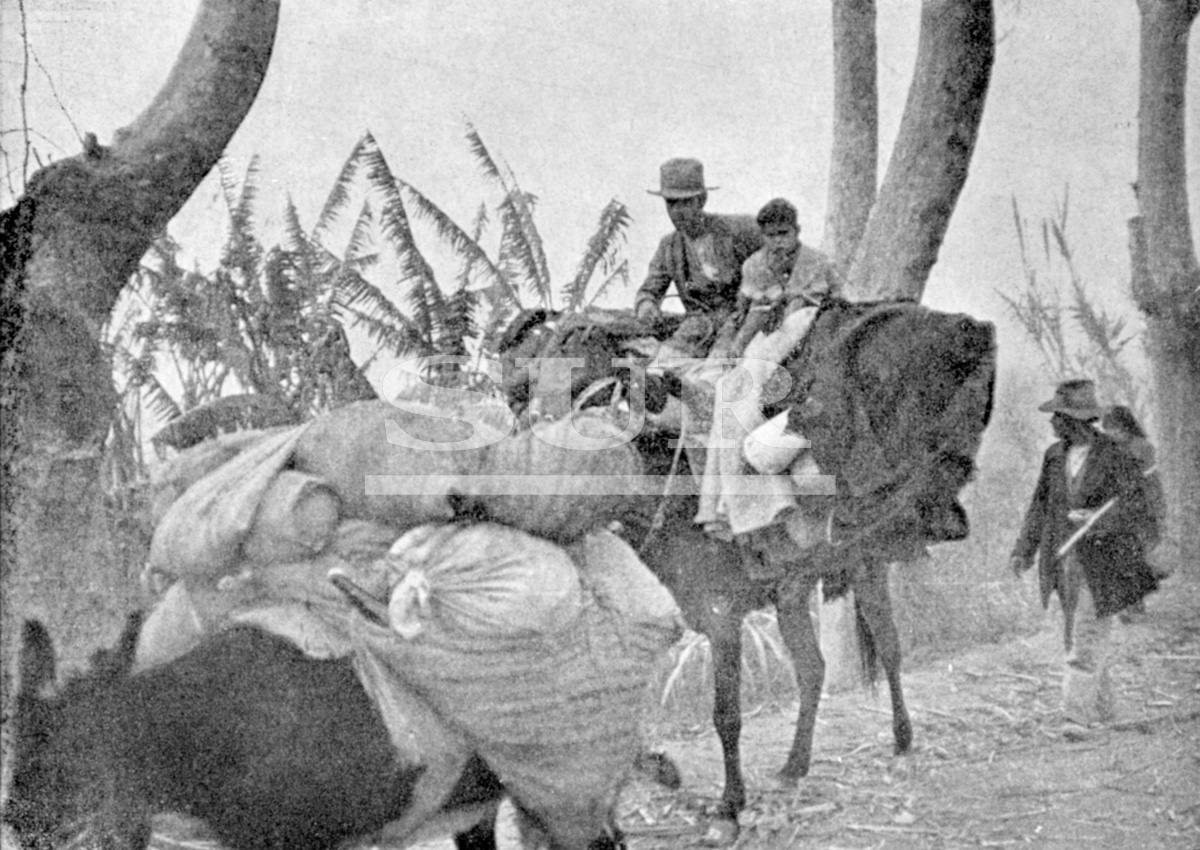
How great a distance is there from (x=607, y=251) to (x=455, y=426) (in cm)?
145

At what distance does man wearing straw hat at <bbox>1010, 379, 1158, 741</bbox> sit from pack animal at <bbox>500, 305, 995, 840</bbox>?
86 centimetres

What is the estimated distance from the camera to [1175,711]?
4.96 meters

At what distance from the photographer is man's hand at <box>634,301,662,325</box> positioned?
4.57m

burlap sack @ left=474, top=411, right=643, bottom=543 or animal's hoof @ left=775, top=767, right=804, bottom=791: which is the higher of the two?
burlap sack @ left=474, top=411, right=643, bottom=543

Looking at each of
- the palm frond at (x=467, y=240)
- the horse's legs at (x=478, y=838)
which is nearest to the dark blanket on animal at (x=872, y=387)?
the palm frond at (x=467, y=240)

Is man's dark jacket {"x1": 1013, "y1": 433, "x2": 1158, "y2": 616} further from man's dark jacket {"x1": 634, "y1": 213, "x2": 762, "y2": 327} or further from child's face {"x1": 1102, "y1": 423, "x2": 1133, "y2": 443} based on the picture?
man's dark jacket {"x1": 634, "y1": 213, "x2": 762, "y2": 327}

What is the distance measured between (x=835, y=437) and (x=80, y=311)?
243 cm

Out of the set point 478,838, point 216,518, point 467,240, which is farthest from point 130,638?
point 467,240

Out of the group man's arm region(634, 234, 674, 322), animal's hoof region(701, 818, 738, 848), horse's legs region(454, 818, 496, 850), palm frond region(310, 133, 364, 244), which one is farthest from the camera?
man's arm region(634, 234, 674, 322)

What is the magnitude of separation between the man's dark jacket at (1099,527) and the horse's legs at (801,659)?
41.8 inches

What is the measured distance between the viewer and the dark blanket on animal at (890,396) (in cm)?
411

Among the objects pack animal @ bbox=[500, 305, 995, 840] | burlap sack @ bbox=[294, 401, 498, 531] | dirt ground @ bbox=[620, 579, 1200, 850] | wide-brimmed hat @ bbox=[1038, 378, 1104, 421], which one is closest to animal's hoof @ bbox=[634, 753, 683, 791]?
dirt ground @ bbox=[620, 579, 1200, 850]

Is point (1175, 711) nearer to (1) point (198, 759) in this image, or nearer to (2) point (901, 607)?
(2) point (901, 607)

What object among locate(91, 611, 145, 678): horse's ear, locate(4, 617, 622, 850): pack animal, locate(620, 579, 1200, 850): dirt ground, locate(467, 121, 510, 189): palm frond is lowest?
locate(620, 579, 1200, 850): dirt ground
